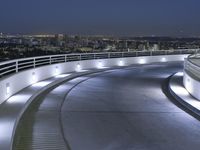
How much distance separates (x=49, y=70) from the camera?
21.6m

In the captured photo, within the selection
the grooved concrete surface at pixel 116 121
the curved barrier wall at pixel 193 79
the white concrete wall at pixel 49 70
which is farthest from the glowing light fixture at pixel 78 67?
the curved barrier wall at pixel 193 79

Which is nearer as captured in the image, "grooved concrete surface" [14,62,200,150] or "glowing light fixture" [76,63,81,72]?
"grooved concrete surface" [14,62,200,150]

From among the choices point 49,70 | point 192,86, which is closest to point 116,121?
point 192,86

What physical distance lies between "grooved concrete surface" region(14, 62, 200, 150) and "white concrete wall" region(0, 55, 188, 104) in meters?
1.22

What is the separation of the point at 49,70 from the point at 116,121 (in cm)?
1094

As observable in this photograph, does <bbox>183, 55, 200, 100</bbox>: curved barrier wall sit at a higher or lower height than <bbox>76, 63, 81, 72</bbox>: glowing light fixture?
higher

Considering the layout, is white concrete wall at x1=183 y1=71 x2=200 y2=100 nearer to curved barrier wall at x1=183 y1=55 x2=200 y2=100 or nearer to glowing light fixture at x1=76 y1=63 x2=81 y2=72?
curved barrier wall at x1=183 y1=55 x2=200 y2=100

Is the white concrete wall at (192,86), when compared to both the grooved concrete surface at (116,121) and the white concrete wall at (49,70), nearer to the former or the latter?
the grooved concrete surface at (116,121)

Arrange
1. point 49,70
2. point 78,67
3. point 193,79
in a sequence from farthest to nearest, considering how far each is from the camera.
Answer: point 78,67, point 49,70, point 193,79

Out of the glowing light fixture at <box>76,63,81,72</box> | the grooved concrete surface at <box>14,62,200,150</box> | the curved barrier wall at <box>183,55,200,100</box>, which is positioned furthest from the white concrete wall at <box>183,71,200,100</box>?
the glowing light fixture at <box>76,63,81,72</box>

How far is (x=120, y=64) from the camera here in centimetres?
3434

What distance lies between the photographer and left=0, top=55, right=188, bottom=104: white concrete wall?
529 inches

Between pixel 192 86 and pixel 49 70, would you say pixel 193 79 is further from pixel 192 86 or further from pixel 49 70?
pixel 49 70

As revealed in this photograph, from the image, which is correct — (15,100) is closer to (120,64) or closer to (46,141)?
(46,141)
